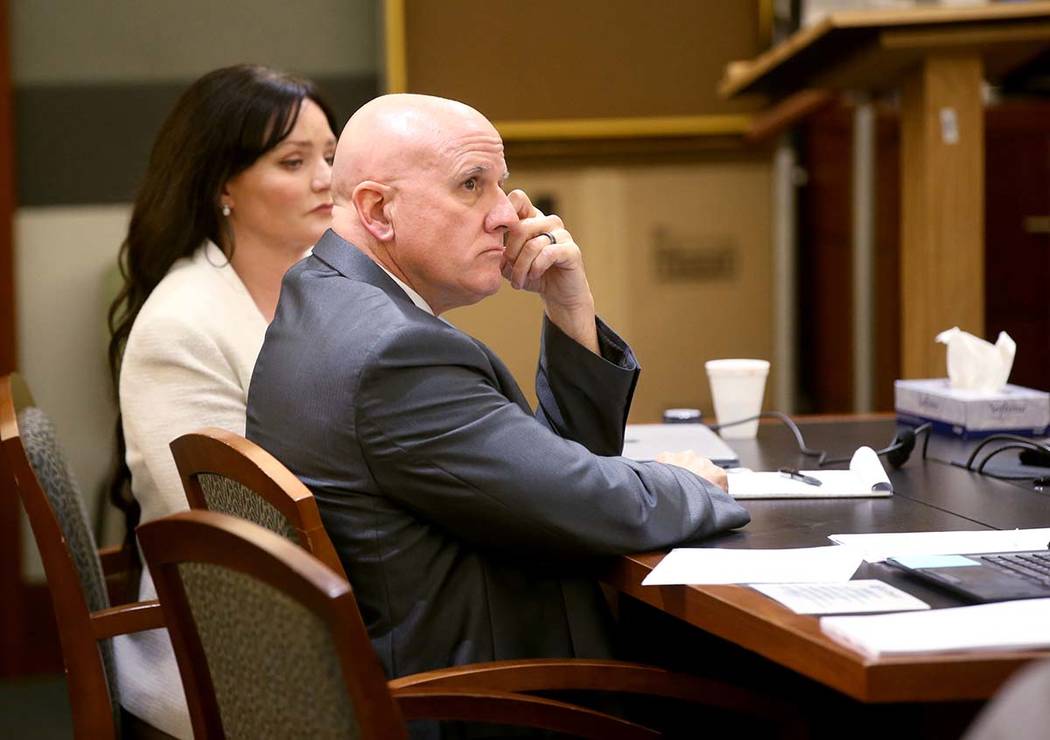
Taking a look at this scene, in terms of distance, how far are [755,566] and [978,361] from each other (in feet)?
3.41

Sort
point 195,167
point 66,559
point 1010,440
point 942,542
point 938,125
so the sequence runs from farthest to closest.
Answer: point 938,125
point 195,167
point 1010,440
point 66,559
point 942,542

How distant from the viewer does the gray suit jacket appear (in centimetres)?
147

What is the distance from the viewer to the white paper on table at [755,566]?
137cm

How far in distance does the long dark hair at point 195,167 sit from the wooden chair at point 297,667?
117 cm

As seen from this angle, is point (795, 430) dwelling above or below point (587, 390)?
below

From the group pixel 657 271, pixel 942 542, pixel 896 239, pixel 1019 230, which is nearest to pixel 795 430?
pixel 942 542

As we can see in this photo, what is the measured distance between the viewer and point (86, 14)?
3834 mm

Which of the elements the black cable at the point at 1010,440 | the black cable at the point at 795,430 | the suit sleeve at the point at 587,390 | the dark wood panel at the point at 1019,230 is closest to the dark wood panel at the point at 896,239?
the dark wood panel at the point at 1019,230

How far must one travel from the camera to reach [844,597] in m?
1.28

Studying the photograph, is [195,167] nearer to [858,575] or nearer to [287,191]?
[287,191]

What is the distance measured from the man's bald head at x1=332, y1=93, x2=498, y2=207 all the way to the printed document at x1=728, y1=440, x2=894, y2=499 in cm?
58

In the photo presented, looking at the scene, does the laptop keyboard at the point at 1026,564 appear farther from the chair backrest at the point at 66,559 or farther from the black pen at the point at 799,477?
the chair backrest at the point at 66,559

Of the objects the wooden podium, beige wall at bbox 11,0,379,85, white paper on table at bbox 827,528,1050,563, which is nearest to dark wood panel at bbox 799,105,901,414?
the wooden podium

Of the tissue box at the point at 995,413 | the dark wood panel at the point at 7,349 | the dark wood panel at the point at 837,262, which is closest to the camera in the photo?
the tissue box at the point at 995,413
